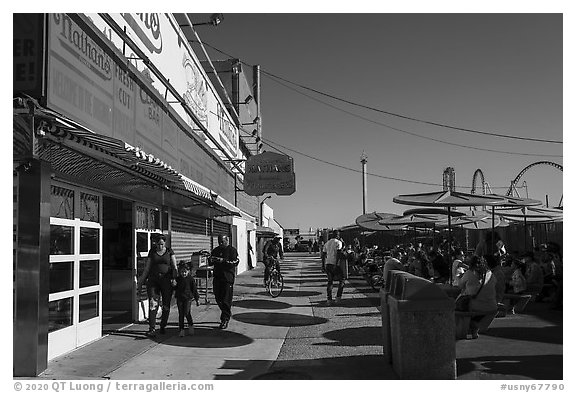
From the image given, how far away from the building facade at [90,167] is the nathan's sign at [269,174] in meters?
4.30

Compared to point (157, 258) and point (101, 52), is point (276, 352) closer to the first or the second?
point (157, 258)

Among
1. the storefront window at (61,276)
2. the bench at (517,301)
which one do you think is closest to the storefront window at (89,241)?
the storefront window at (61,276)

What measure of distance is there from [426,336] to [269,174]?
12739 millimetres

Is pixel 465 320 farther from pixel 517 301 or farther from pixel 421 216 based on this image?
pixel 421 216

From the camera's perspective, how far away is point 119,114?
331 inches

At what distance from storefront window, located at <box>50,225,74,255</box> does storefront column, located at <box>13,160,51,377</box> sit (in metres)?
0.86

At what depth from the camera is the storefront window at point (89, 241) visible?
7535 millimetres

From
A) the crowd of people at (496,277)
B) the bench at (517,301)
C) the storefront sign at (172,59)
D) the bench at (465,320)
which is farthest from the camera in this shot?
the bench at (517,301)

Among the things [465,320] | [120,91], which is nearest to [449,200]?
[465,320]

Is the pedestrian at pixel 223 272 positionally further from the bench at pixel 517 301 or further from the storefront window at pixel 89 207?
the bench at pixel 517 301

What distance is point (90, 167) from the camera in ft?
23.2

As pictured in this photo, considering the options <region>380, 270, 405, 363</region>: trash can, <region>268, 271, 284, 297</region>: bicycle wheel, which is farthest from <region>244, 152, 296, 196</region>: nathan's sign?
<region>380, 270, 405, 363</region>: trash can
